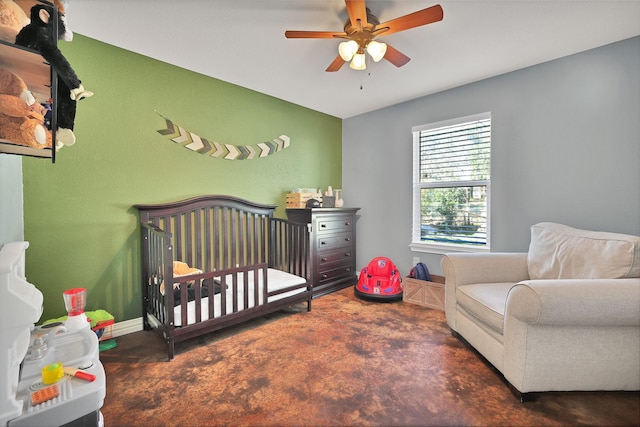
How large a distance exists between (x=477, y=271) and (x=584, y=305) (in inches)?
31.1

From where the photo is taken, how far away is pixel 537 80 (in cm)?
255

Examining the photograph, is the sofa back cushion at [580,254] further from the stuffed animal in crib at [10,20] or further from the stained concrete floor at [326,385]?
the stuffed animal in crib at [10,20]

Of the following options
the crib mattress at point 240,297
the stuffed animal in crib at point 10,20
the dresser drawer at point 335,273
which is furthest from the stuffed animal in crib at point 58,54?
the dresser drawer at point 335,273

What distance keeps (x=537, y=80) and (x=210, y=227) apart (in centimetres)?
331

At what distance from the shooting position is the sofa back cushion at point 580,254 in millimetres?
1575

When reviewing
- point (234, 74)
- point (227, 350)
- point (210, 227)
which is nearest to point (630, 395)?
point (227, 350)

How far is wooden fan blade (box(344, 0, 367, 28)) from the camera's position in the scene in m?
1.48

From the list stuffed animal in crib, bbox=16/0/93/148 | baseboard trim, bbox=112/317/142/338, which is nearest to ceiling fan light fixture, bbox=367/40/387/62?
stuffed animal in crib, bbox=16/0/93/148

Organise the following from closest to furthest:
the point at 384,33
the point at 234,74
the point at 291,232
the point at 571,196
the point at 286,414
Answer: the point at 286,414
the point at 384,33
the point at 571,196
the point at 234,74
the point at 291,232

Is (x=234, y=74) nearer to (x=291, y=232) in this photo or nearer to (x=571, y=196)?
(x=291, y=232)

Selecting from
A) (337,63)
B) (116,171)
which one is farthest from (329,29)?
(116,171)

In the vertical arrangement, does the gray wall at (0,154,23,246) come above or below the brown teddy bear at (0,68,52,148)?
below

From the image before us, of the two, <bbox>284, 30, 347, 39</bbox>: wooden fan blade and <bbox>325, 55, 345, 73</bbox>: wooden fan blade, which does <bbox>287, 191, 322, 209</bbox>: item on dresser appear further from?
<bbox>284, 30, 347, 39</bbox>: wooden fan blade

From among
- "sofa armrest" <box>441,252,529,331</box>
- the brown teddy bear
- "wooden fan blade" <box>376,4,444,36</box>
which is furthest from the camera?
"sofa armrest" <box>441,252,529,331</box>
